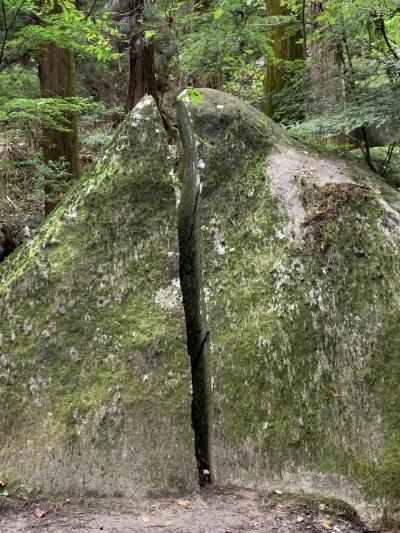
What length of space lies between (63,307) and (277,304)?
70.1 inches

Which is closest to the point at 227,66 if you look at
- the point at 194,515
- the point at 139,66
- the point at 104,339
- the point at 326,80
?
the point at 139,66

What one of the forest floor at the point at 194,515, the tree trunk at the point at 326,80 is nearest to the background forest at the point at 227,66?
the tree trunk at the point at 326,80

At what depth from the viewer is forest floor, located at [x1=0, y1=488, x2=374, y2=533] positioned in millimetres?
3238

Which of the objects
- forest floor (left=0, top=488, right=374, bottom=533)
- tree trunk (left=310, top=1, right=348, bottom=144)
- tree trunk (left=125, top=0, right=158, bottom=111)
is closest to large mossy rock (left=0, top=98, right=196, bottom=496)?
forest floor (left=0, top=488, right=374, bottom=533)

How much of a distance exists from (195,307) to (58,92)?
597 centimetres

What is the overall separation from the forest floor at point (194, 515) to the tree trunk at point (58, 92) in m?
5.93

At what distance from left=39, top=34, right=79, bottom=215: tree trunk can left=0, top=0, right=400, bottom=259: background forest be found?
2 centimetres

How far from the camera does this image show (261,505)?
3566mm

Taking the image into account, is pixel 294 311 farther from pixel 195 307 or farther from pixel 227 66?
pixel 227 66

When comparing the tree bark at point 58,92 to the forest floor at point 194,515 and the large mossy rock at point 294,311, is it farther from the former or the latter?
the forest floor at point 194,515

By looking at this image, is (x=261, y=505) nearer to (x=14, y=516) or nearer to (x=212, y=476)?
(x=212, y=476)

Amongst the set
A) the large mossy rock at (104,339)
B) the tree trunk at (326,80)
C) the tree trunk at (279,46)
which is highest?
the tree trunk at (279,46)

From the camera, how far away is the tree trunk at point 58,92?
8492mm

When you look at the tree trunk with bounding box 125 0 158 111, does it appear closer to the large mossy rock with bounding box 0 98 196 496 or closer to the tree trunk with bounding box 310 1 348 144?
the tree trunk with bounding box 310 1 348 144
